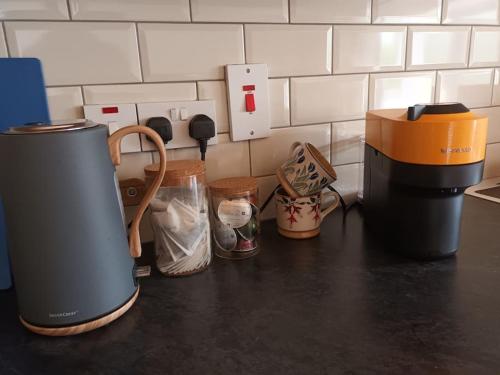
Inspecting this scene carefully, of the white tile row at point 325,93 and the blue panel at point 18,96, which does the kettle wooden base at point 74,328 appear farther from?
the white tile row at point 325,93

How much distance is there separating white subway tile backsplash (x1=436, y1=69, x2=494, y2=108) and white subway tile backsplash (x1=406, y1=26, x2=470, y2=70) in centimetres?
2

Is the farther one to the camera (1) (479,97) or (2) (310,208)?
(1) (479,97)

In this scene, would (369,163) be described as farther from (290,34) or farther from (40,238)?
(40,238)

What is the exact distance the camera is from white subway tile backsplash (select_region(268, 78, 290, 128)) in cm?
78

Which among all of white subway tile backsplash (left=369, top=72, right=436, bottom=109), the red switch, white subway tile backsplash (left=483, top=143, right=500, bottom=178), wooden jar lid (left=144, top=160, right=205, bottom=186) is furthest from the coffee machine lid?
white subway tile backsplash (left=483, top=143, right=500, bottom=178)

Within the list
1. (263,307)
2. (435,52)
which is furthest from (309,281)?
(435,52)

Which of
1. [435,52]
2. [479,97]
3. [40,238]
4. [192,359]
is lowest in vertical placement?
[192,359]

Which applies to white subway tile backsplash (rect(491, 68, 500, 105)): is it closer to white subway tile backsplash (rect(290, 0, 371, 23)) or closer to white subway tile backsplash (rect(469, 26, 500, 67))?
white subway tile backsplash (rect(469, 26, 500, 67))

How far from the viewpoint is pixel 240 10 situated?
717 mm

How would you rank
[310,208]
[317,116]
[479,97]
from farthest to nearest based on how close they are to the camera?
1. [479,97]
2. [317,116]
3. [310,208]

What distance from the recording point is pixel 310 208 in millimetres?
726

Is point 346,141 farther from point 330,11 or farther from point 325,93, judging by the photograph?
point 330,11

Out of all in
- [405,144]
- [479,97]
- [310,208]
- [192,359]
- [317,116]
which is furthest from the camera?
[479,97]

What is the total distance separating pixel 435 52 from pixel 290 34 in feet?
1.29
